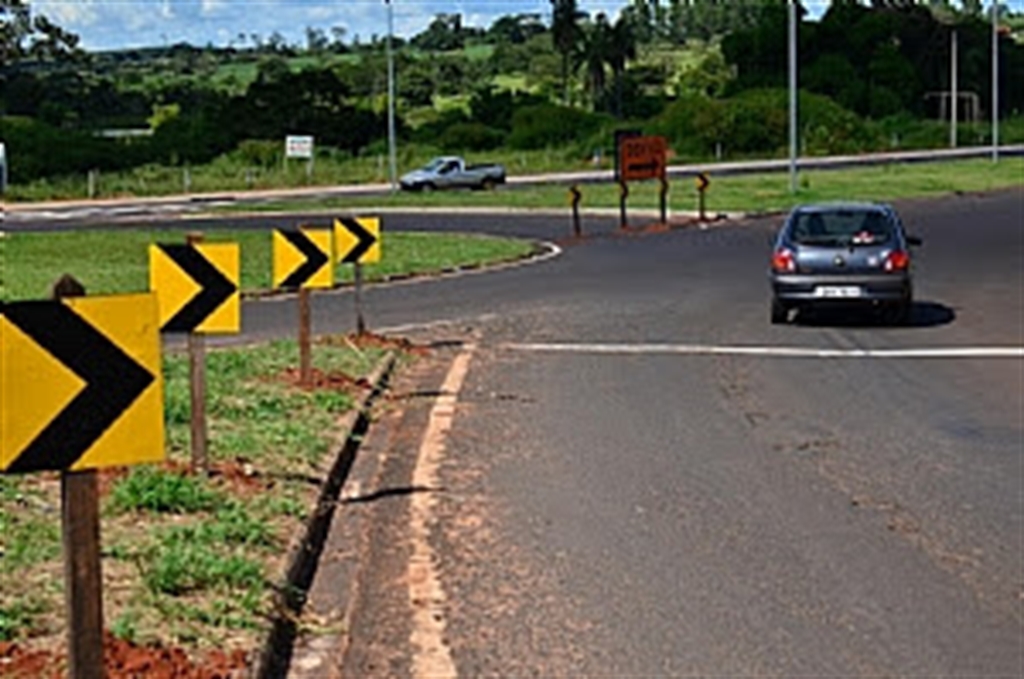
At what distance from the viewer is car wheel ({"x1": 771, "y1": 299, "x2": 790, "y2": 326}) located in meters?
20.3

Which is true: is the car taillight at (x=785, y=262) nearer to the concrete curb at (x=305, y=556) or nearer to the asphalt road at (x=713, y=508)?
the asphalt road at (x=713, y=508)

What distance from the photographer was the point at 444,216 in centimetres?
4719

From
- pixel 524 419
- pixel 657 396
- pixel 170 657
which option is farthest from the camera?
pixel 657 396

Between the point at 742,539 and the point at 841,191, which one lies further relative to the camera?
the point at 841,191

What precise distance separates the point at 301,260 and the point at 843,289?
8.01 m

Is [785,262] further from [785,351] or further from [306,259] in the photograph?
[306,259]

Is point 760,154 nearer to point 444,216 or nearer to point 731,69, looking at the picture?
point 731,69

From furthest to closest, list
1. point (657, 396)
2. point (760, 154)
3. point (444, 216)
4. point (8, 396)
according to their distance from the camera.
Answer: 1. point (760, 154)
2. point (444, 216)
3. point (657, 396)
4. point (8, 396)

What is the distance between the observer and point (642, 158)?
140 ft

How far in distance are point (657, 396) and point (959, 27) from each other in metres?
113

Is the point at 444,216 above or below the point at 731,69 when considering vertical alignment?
below

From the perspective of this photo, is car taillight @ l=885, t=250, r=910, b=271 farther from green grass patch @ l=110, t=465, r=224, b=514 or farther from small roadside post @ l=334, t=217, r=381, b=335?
green grass patch @ l=110, t=465, r=224, b=514

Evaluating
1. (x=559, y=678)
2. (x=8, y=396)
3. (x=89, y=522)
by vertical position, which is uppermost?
(x=8, y=396)

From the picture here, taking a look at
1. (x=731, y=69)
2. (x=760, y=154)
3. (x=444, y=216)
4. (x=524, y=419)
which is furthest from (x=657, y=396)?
(x=731, y=69)
